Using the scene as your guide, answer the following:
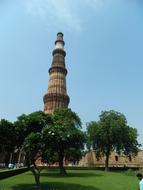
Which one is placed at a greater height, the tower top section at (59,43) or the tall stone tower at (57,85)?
the tower top section at (59,43)

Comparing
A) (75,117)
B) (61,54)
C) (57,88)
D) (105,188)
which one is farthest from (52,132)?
(61,54)

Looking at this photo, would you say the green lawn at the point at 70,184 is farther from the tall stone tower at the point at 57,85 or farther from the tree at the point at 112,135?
the tall stone tower at the point at 57,85

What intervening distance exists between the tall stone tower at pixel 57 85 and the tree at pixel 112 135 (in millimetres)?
15633

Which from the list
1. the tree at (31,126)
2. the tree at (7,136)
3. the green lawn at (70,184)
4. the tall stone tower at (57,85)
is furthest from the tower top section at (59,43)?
the tree at (7,136)

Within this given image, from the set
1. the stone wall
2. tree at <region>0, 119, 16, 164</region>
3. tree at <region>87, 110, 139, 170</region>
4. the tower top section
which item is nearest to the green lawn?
tree at <region>0, 119, 16, 164</region>

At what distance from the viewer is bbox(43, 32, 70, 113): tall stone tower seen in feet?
215

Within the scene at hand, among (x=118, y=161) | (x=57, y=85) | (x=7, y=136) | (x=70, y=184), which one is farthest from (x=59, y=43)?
(x=7, y=136)

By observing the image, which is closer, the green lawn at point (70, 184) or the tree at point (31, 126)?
the tree at point (31, 126)

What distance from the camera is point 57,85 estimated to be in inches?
2662

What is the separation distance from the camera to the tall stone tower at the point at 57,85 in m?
65.6

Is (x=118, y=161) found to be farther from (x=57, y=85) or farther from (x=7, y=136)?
(x=7, y=136)

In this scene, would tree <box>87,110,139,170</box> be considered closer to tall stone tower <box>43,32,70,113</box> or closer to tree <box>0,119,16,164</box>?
tall stone tower <box>43,32,70,113</box>

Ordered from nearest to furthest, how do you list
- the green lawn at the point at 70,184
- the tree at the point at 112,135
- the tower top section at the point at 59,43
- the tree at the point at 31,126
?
the tree at the point at 31,126 → the green lawn at the point at 70,184 → the tree at the point at 112,135 → the tower top section at the point at 59,43

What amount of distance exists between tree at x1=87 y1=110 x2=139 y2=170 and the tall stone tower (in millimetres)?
15633
